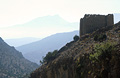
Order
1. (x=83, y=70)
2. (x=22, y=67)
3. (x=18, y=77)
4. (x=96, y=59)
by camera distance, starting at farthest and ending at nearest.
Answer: (x=22, y=67)
(x=18, y=77)
(x=83, y=70)
(x=96, y=59)

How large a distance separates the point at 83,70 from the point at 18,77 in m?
109

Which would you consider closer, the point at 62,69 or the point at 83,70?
the point at 83,70

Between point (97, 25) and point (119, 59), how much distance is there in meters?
33.0

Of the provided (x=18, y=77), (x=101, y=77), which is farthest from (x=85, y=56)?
(x=18, y=77)

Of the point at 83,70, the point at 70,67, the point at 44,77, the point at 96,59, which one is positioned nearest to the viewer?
the point at 96,59

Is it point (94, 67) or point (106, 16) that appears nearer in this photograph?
point (94, 67)

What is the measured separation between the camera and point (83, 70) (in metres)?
30.8

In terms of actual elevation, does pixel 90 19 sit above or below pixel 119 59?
above

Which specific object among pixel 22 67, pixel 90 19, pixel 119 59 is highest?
pixel 90 19

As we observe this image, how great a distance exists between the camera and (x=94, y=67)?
86.1 feet

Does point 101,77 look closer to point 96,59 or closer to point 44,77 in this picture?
point 96,59

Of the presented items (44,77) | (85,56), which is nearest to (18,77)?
(44,77)

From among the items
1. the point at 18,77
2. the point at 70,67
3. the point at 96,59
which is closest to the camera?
the point at 96,59

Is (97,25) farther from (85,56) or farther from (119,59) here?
(119,59)
